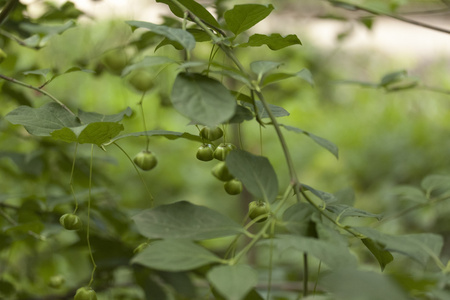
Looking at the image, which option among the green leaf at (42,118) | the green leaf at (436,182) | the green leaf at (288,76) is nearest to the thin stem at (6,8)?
the green leaf at (42,118)

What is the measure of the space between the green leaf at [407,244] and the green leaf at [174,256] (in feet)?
0.52

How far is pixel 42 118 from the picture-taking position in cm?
61

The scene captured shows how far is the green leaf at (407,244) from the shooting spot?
46 centimetres

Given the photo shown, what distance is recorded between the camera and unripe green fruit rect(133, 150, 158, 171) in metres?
0.70

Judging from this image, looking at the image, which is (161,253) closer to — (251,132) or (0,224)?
(0,224)

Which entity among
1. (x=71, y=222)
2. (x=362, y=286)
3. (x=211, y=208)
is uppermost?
(x=362, y=286)

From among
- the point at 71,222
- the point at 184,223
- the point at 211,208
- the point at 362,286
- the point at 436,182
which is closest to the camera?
the point at 362,286

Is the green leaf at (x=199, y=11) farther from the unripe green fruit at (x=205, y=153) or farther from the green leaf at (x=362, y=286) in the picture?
the green leaf at (x=362, y=286)

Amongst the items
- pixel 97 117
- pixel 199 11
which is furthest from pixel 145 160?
pixel 199 11

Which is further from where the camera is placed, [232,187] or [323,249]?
[232,187]

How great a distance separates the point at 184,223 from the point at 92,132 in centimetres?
17

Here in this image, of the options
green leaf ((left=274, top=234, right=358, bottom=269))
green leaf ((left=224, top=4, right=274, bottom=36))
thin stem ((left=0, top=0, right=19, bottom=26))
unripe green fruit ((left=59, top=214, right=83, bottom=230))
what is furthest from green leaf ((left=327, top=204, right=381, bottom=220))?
thin stem ((left=0, top=0, right=19, bottom=26))

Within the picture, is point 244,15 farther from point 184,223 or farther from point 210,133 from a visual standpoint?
point 184,223

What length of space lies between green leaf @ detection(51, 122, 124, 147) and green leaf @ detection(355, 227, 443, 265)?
0.94 feet
